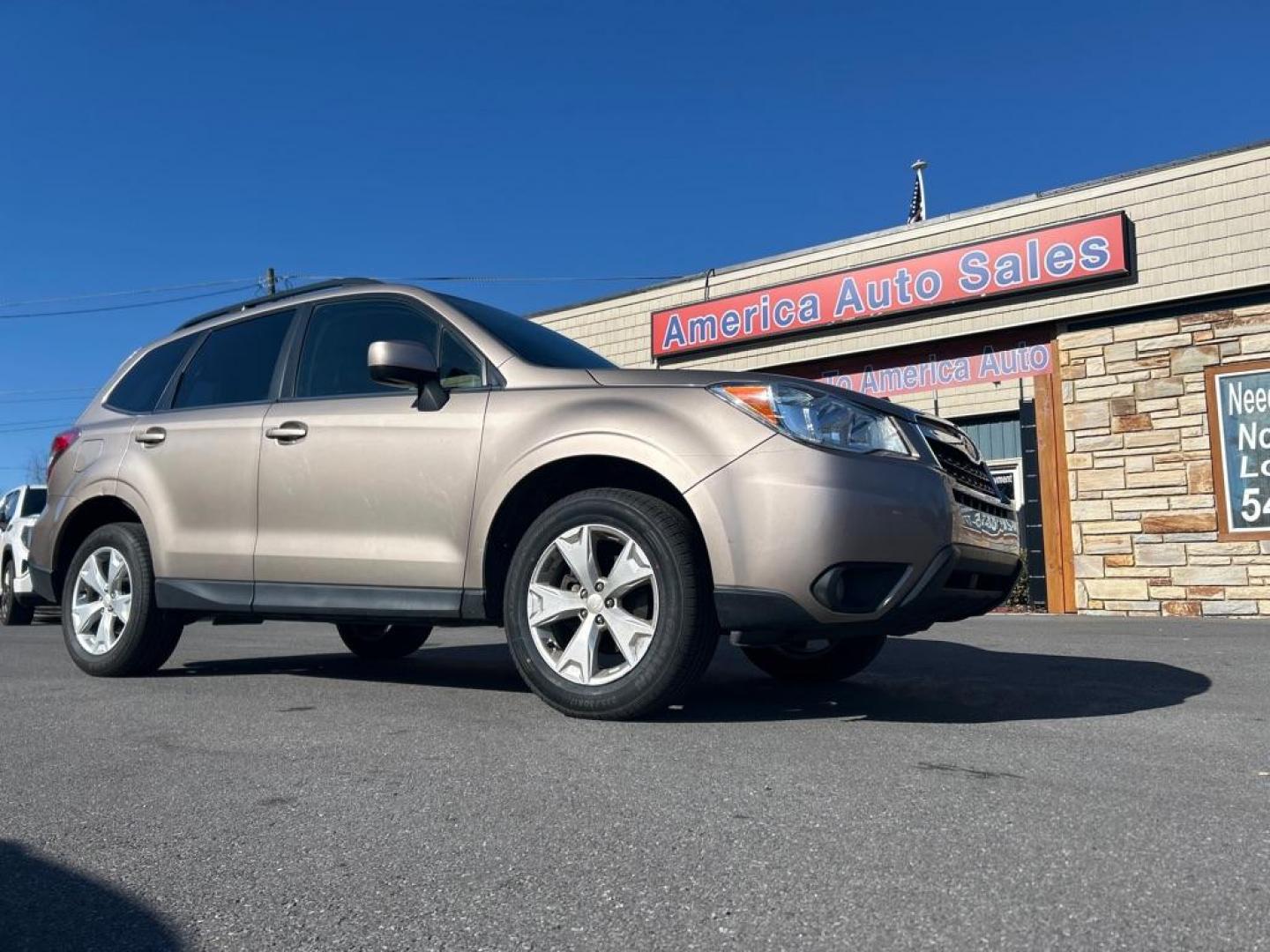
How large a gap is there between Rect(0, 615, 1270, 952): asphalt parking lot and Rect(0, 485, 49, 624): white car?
925 centimetres

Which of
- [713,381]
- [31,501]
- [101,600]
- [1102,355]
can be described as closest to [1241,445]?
[1102,355]

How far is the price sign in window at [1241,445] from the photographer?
1062 cm

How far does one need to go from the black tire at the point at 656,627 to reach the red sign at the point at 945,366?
8.70 meters

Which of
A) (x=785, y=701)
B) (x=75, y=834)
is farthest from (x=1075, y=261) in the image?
(x=75, y=834)

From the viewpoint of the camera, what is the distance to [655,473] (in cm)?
388

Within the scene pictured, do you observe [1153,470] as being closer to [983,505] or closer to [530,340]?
[983,505]

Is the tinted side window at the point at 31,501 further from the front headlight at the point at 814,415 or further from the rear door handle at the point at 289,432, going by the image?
the front headlight at the point at 814,415

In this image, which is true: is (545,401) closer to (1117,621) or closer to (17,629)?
(1117,621)

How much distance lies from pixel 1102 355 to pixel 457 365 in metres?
9.37

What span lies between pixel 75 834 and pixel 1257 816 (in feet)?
8.85

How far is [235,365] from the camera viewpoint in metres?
5.39

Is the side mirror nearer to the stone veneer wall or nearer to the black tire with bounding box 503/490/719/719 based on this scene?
the black tire with bounding box 503/490/719/719

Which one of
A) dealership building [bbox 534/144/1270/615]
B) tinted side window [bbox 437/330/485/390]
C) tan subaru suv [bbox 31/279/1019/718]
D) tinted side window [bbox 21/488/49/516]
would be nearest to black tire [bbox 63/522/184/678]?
tan subaru suv [bbox 31/279/1019/718]

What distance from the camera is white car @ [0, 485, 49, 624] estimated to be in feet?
41.0
